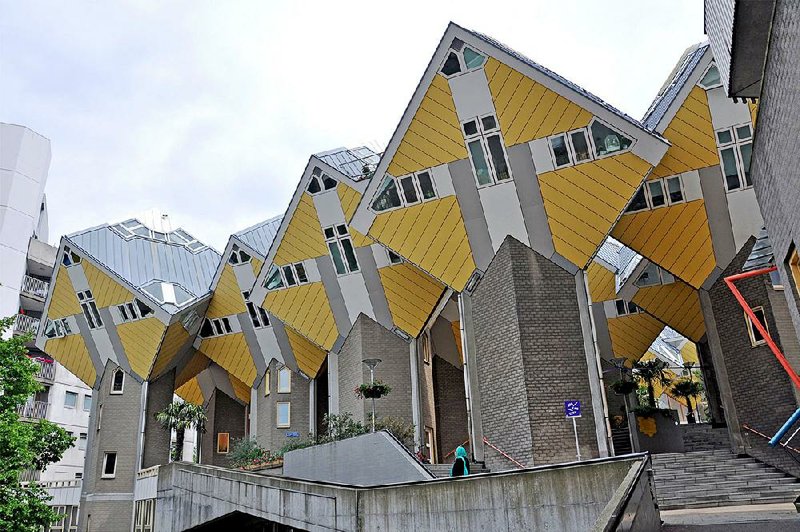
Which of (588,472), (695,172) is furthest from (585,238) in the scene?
(588,472)

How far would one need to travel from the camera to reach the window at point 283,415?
35250mm

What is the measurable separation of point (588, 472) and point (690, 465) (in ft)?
35.1

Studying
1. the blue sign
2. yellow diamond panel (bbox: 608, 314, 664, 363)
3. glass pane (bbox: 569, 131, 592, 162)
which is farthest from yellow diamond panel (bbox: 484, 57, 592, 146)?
yellow diamond panel (bbox: 608, 314, 664, 363)

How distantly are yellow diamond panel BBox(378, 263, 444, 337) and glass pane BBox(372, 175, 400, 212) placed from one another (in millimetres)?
4852

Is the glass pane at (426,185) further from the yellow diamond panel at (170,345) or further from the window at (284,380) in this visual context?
the yellow diamond panel at (170,345)

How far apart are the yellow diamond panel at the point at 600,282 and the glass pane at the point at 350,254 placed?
44.9 feet

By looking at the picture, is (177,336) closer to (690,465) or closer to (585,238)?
(585,238)

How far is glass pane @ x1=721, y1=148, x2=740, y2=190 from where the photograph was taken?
2205cm

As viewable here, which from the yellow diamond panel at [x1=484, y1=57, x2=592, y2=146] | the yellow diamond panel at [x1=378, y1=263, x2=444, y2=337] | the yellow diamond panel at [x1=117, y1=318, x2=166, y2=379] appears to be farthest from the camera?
the yellow diamond panel at [x1=117, y1=318, x2=166, y2=379]

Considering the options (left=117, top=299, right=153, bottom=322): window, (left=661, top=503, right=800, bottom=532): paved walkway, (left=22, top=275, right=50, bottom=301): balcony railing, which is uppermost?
(left=22, top=275, right=50, bottom=301): balcony railing

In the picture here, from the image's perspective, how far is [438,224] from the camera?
23.9 m

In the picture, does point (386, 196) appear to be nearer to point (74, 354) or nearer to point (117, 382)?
point (117, 382)

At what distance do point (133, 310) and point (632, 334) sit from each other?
87.3 ft

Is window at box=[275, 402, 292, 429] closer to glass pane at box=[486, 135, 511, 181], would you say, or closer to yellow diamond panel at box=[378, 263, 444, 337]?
yellow diamond panel at box=[378, 263, 444, 337]
